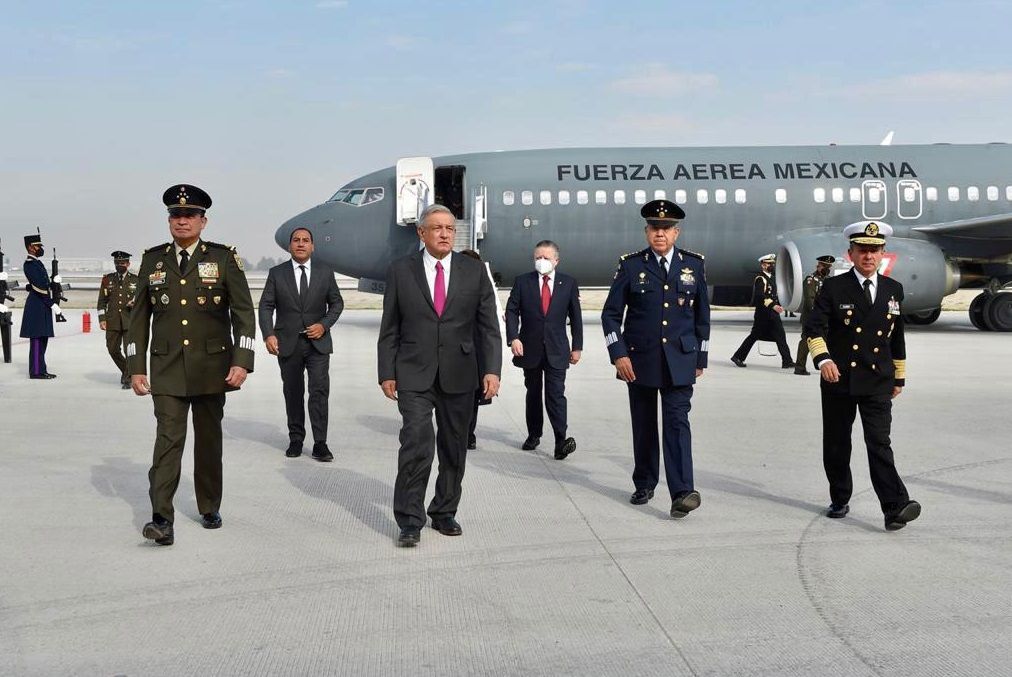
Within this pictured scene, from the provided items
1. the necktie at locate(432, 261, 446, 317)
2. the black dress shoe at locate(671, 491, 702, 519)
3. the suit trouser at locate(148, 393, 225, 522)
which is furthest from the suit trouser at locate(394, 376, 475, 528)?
the black dress shoe at locate(671, 491, 702, 519)

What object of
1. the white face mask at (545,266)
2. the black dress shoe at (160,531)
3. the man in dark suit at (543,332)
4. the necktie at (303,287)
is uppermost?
the white face mask at (545,266)

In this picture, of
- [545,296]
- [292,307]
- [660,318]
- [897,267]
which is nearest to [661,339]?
[660,318]

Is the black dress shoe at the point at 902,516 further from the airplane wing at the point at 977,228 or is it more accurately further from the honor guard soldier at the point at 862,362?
the airplane wing at the point at 977,228

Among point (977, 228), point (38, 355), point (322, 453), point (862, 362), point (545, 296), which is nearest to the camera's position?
point (862, 362)

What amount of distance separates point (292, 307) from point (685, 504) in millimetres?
3774

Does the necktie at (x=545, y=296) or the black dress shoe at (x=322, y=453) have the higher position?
the necktie at (x=545, y=296)

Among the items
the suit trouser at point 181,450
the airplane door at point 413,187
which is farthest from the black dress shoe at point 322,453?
the airplane door at point 413,187

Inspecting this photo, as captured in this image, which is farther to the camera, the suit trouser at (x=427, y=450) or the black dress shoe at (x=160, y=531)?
the suit trouser at (x=427, y=450)

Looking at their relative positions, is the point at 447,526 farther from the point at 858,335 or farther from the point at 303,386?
the point at 303,386

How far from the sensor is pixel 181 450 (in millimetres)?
5586

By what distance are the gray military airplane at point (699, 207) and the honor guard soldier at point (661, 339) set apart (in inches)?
541

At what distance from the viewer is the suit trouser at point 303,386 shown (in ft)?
26.2

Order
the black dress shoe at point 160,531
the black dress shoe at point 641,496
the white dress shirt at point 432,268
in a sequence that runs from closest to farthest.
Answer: the black dress shoe at point 160,531, the white dress shirt at point 432,268, the black dress shoe at point 641,496

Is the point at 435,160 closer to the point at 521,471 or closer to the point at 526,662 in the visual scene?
the point at 521,471
